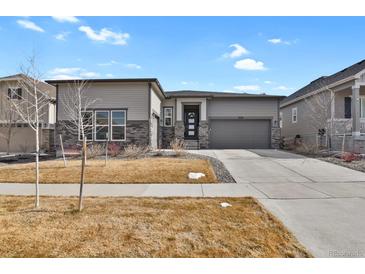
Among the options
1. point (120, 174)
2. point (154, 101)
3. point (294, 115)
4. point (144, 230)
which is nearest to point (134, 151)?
point (154, 101)

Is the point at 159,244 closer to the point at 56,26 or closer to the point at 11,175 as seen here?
the point at 56,26

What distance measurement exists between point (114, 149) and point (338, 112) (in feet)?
51.7

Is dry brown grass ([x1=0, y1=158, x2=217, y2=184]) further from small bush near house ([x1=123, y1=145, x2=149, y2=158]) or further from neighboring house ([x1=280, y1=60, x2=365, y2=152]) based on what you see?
neighboring house ([x1=280, y1=60, x2=365, y2=152])

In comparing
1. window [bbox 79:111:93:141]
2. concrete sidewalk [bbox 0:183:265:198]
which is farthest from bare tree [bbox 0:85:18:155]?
concrete sidewalk [bbox 0:183:265:198]

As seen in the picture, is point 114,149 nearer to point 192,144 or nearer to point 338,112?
point 192,144

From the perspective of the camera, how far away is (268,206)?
6105mm

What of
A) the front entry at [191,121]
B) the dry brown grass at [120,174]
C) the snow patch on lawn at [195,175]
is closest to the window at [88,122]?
the dry brown grass at [120,174]

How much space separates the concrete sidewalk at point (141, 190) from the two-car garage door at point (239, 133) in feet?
45.8

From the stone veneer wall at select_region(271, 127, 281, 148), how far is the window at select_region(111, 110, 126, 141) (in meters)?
11.5

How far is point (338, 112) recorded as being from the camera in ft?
65.0

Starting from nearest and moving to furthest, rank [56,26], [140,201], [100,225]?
[100,225] < [140,201] < [56,26]
